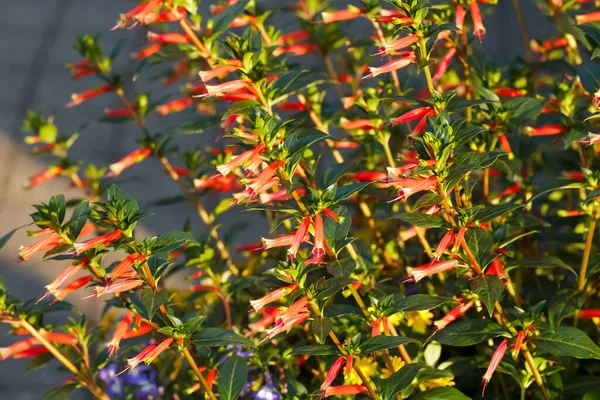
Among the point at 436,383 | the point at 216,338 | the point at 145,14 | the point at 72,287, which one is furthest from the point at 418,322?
the point at 145,14

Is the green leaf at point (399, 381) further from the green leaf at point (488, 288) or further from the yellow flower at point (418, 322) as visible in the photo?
the yellow flower at point (418, 322)

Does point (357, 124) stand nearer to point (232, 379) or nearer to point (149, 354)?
point (232, 379)

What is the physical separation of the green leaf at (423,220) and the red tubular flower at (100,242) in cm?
43

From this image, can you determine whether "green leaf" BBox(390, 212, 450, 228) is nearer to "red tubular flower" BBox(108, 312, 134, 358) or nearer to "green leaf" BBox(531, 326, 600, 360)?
"green leaf" BBox(531, 326, 600, 360)

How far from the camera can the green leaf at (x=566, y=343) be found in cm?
139

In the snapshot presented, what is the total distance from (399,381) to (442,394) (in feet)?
0.51

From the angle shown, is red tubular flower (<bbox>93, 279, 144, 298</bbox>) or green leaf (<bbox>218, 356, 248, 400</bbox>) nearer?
red tubular flower (<bbox>93, 279, 144, 298</bbox>)

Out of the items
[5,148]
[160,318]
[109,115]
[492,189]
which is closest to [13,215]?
[5,148]

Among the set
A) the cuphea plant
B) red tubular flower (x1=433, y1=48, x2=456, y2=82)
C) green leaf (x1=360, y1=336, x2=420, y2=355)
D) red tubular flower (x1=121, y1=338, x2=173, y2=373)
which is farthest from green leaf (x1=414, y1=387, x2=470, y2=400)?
red tubular flower (x1=433, y1=48, x2=456, y2=82)

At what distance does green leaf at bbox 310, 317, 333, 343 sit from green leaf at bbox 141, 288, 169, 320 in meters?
0.24

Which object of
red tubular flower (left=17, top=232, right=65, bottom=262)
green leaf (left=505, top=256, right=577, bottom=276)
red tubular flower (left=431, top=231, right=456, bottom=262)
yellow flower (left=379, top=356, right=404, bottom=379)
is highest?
red tubular flower (left=17, top=232, right=65, bottom=262)

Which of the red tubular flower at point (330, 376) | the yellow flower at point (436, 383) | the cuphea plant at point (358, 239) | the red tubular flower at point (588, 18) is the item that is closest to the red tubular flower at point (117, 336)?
the cuphea plant at point (358, 239)

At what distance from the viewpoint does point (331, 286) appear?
1357 mm

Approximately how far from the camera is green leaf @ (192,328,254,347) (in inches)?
52.9
